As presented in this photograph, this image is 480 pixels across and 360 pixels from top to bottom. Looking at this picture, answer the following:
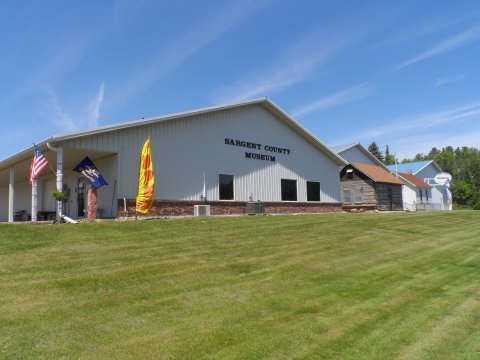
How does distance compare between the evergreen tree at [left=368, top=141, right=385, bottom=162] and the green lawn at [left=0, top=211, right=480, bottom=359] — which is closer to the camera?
the green lawn at [left=0, top=211, right=480, bottom=359]

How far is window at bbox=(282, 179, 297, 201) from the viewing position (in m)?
24.4

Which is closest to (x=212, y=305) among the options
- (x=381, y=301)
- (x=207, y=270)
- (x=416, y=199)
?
(x=207, y=270)

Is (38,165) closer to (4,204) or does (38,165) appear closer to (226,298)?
(226,298)

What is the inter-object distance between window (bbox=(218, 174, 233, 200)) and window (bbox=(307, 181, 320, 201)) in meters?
6.68

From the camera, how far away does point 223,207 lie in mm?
20625

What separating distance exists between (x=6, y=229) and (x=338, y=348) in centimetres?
973

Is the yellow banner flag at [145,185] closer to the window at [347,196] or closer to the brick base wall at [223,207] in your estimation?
the brick base wall at [223,207]

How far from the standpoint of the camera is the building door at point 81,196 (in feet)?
64.4

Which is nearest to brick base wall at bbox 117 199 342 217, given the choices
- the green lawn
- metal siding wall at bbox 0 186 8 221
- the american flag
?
the american flag

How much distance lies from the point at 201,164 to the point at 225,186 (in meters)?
1.95

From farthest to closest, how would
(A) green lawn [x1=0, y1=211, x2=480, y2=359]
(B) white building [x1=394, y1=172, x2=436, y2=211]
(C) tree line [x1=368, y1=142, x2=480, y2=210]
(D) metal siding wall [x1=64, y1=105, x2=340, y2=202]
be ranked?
1. (C) tree line [x1=368, y1=142, x2=480, y2=210]
2. (B) white building [x1=394, y1=172, x2=436, y2=211]
3. (D) metal siding wall [x1=64, y1=105, x2=340, y2=202]
4. (A) green lawn [x1=0, y1=211, x2=480, y2=359]

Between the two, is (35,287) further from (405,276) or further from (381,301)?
→ (405,276)

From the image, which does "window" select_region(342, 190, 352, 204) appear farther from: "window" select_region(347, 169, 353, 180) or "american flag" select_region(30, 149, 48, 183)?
"american flag" select_region(30, 149, 48, 183)

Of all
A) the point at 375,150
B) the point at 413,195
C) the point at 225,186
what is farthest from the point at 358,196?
the point at 375,150
